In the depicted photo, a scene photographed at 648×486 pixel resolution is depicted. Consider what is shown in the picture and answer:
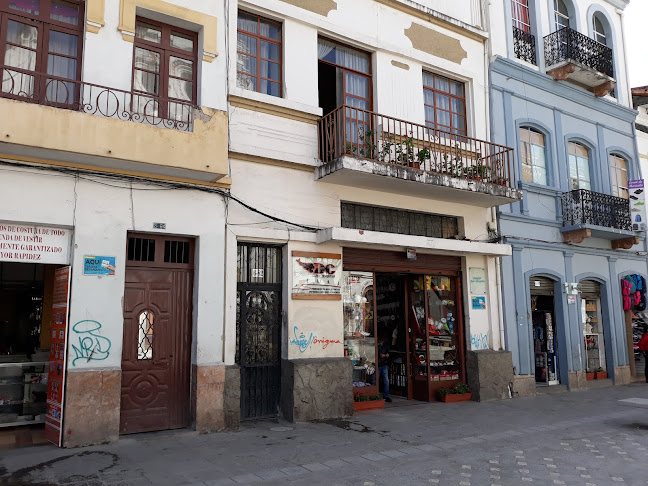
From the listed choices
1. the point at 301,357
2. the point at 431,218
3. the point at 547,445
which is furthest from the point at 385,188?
the point at 547,445

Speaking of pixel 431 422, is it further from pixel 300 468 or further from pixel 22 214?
pixel 22 214

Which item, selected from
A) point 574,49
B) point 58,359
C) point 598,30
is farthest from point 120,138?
point 598,30

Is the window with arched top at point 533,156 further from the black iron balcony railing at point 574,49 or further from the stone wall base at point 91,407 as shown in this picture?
the stone wall base at point 91,407

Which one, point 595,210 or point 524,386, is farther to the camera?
point 595,210

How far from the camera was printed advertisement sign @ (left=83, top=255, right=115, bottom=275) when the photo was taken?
298 inches

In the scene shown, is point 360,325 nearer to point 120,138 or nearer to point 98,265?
point 98,265

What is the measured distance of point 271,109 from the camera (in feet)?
31.3

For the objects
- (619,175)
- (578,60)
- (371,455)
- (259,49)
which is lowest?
(371,455)

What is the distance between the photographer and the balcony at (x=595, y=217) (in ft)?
44.9

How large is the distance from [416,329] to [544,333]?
432 centimetres

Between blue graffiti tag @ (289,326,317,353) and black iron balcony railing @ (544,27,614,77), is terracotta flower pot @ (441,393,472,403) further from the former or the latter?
black iron balcony railing @ (544,27,614,77)

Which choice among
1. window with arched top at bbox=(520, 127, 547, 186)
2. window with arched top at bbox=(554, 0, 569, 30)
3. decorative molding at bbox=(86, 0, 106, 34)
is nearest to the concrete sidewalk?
decorative molding at bbox=(86, 0, 106, 34)

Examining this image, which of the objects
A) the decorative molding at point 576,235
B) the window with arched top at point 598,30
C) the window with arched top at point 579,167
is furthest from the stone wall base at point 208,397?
Answer: the window with arched top at point 598,30

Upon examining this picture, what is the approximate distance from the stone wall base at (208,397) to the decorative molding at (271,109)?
4396 millimetres
